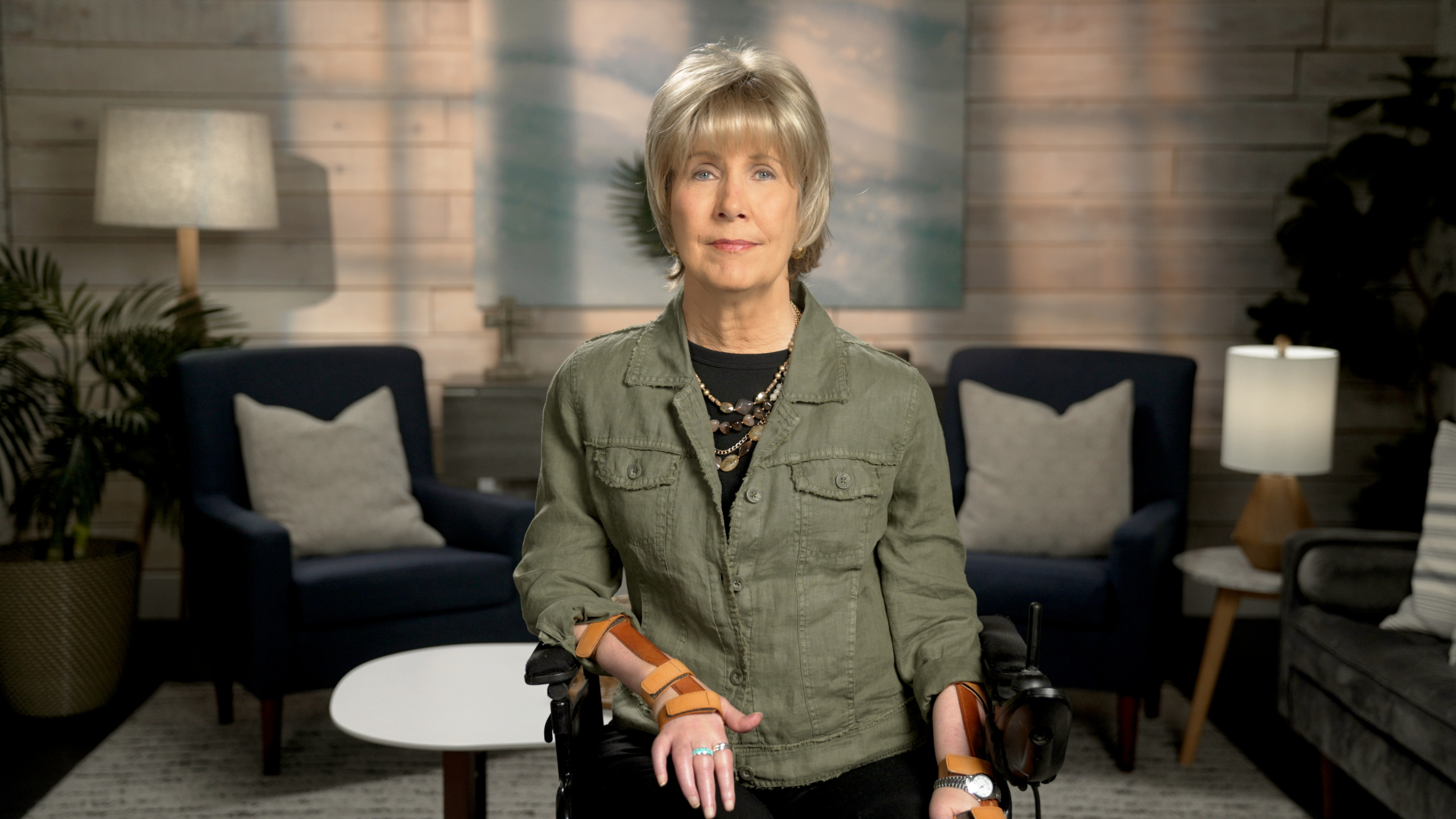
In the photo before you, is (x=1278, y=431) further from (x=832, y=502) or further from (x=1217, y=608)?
(x=832, y=502)

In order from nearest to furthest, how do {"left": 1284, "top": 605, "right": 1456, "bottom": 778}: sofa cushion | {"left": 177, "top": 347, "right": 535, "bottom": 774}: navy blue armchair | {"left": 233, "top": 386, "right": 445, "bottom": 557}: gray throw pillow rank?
1. {"left": 1284, "top": 605, "right": 1456, "bottom": 778}: sofa cushion
2. {"left": 177, "top": 347, "right": 535, "bottom": 774}: navy blue armchair
3. {"left": 233, "top": 386, "right": 445, "bottom": 557}: gray throw pillow

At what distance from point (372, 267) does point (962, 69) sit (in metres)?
2.03

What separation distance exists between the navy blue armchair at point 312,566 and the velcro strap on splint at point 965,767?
5.38ft

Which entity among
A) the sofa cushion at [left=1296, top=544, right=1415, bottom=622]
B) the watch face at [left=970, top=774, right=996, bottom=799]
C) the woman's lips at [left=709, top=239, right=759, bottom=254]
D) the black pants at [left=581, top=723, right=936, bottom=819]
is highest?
the woman's lips at [left=709, top=239, right=759, bottom=254]

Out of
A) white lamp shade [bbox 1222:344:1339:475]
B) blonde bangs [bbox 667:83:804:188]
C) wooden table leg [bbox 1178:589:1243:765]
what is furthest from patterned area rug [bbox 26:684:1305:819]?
blonde bangs [bbox 667:83:804:188]

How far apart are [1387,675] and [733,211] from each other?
168 centimetres

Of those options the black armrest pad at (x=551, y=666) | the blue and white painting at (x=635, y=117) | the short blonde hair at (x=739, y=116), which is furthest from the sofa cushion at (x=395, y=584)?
the short blonde hair at (x=739, y=116)

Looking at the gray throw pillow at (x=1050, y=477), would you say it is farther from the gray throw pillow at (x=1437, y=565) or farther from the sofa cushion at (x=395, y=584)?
the sofa cushion at (x=395, y=584)

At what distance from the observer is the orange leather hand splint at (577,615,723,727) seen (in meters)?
1.23

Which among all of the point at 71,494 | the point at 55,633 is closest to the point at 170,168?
the point at 71,494

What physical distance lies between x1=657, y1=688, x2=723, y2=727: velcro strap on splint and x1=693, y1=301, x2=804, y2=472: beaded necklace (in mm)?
265

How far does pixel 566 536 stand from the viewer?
4.63 ft

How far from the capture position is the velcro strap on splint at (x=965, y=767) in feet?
4.06

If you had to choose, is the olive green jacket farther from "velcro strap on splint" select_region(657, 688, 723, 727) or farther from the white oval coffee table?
the white oval coffee table
